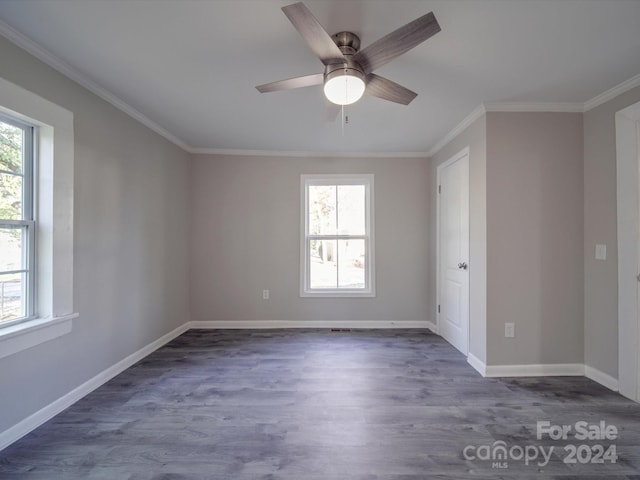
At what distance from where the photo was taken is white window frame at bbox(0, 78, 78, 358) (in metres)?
1.86

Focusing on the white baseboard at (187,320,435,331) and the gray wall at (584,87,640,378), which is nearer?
the gray wall at (584,87,640,378)

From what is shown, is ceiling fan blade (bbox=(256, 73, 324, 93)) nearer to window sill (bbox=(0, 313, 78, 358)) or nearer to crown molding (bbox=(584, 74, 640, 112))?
window sill (bbox=(0, 313, 78, 358))

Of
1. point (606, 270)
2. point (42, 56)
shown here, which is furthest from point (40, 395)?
point (606, 270)

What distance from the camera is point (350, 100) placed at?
5.73ft

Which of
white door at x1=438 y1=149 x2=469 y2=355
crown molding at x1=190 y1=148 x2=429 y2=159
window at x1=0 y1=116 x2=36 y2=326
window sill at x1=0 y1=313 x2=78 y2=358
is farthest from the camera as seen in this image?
crown molding at x1=190 y1=148 x2=429 y2=159

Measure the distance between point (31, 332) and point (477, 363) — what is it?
3450mm

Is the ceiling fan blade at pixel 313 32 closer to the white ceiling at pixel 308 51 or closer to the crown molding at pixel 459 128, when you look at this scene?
the white ceiling at pixel 308 51

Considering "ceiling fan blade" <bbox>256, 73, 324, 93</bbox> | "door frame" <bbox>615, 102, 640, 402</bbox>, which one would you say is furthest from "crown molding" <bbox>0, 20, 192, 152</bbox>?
"door frame" <bbox>615, 102, 640, 402</bbox>

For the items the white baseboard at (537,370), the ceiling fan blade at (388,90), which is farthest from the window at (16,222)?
the white baseboard at (537,370)

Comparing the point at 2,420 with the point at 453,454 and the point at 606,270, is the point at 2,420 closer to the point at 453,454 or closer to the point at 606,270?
the point at 453,454

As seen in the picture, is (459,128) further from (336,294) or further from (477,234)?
(336,294)

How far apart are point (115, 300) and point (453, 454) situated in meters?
2.84

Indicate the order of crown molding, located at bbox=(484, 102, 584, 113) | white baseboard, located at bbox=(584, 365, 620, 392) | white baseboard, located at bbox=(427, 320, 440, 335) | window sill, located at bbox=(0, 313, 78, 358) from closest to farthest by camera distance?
window sill, located at bbox=(0, 313, 78, 358) < white baseboard, located at bbox=(584, 365, 620, 392) < crown molding, located at bbox=(484, 102, 584, 113) < white baseboard, located at bbox=(427, 320, 440, 335)

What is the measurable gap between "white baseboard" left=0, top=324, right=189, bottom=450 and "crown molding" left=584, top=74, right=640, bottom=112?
4.76 metres
